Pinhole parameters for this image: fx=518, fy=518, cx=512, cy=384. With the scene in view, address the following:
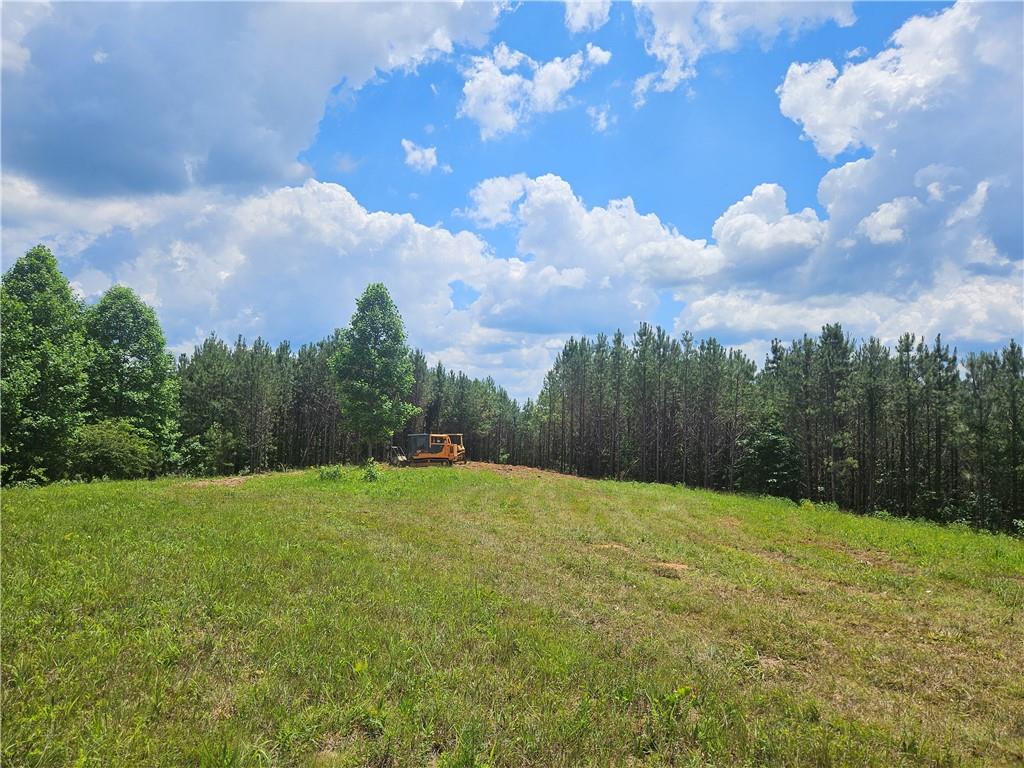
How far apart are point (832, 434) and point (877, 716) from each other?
140 ft

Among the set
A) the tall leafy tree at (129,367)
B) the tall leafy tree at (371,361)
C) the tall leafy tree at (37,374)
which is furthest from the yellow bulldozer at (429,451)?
the tall leafy tree at (37,374)

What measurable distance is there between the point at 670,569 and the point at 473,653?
6.08 metres

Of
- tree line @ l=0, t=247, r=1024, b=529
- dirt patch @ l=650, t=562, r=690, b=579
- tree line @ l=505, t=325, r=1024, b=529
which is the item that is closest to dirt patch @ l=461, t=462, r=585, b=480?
tree line @ l=0, t=247, r=1024, b=529

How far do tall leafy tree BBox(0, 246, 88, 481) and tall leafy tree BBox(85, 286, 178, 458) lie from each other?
4197 mm

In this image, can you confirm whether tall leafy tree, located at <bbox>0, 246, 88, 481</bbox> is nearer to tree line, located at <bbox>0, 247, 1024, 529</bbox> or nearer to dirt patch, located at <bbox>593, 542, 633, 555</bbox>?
tree line, located at <bbox>0, 247, 1024, 529</bbox>

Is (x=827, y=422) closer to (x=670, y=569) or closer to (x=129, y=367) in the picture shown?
(x=670, y=569)

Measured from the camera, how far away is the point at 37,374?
22.8 metres

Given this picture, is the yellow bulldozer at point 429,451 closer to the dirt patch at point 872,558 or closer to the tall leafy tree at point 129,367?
the tall leafy tree at point 129,367

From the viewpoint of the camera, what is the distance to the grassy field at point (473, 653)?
4.32 metres

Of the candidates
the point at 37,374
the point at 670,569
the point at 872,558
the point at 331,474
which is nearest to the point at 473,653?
the point at 670,569

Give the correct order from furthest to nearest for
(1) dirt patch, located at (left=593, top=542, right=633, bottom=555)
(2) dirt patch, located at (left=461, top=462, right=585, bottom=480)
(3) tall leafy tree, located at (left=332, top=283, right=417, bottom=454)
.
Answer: (2) dirt patch, located at (left=461, top=462, right=585, bottom=480)
(3) tall leafy tree, located at (left=332, top=283, right=417, bottom=454)
(1) dirt patch, located at (left=593, top=542, right=633, bottom=555)

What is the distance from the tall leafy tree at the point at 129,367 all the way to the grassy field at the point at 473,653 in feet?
79.3

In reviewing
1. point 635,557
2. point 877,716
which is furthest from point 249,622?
point 635,557

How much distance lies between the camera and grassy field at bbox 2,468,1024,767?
4.32m
